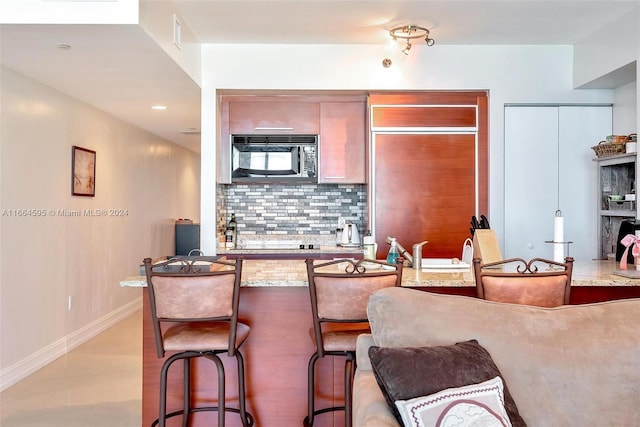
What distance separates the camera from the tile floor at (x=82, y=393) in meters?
3.12

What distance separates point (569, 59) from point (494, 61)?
2.06 feet

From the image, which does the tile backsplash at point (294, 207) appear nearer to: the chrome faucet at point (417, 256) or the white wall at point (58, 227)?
the white wall at point (58, 227)

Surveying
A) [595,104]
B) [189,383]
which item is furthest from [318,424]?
[595,104]

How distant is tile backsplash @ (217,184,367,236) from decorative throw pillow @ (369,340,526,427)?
11.5ft

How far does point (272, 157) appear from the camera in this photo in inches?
187

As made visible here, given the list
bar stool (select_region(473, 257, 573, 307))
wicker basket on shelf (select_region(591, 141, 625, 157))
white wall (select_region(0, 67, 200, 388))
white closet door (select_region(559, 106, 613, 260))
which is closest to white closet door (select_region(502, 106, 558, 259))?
white closet door (select_region(559, 106, 613, 260))

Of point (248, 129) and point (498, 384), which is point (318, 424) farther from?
point (248, 129)

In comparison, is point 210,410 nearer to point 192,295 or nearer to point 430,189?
point 192,295

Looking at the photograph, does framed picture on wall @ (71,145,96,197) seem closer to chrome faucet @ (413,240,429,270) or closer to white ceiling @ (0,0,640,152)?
white ceiling @ (0,0,640,152)

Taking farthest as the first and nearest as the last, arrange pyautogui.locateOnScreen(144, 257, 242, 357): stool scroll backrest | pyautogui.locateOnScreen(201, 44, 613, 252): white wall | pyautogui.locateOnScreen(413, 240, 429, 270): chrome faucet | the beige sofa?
pyautogui.locateOnScreen(201, 44, 613, 252): white wall
pyautogui.locateOnScreen(413, 240, 429, 270): chrome faucet
pyautogui.locateOnScreen(144, 257, 242, 357): stool scroll backrest
the beige sofa

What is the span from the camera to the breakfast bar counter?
261cm

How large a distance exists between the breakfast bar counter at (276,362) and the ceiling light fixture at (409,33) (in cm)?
209

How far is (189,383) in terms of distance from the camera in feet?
8.52

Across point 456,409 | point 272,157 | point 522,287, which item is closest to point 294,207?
point 272,157
